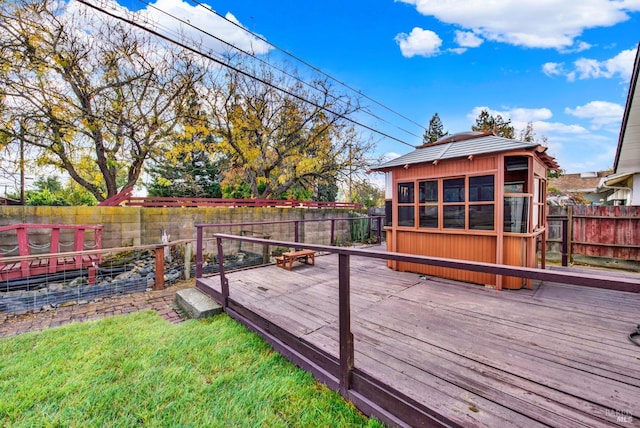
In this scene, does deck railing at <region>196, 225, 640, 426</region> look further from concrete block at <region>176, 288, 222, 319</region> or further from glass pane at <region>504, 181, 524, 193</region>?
glass pane at <region>504, 181, 524, 193</region>

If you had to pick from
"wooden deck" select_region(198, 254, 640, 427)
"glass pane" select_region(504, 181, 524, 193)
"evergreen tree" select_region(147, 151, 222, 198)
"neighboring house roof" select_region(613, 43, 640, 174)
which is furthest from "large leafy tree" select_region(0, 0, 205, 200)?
"neighboring house roof" select_region(613, 43, 640, 174)

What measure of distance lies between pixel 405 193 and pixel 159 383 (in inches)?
165

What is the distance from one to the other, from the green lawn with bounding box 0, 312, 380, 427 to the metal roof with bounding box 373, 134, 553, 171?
11.7 ft

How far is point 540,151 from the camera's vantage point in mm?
3682

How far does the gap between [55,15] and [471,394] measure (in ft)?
38.0

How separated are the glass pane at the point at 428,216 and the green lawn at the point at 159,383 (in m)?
3.20

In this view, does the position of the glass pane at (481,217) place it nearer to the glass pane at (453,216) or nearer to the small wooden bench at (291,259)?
the glass pane at (453,216)

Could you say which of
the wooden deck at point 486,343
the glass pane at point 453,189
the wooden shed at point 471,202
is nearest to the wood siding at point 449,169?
the wooden shed at point 471,202

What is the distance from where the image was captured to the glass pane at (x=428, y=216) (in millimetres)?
4326

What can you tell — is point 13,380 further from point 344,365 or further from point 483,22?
point 483,22

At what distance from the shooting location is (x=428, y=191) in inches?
173

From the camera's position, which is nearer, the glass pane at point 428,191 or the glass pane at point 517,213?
the glass pane at point 517,213

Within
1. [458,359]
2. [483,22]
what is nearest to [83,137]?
[458,359]

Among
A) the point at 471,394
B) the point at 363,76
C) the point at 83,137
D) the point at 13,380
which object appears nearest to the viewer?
the point at 471,394
